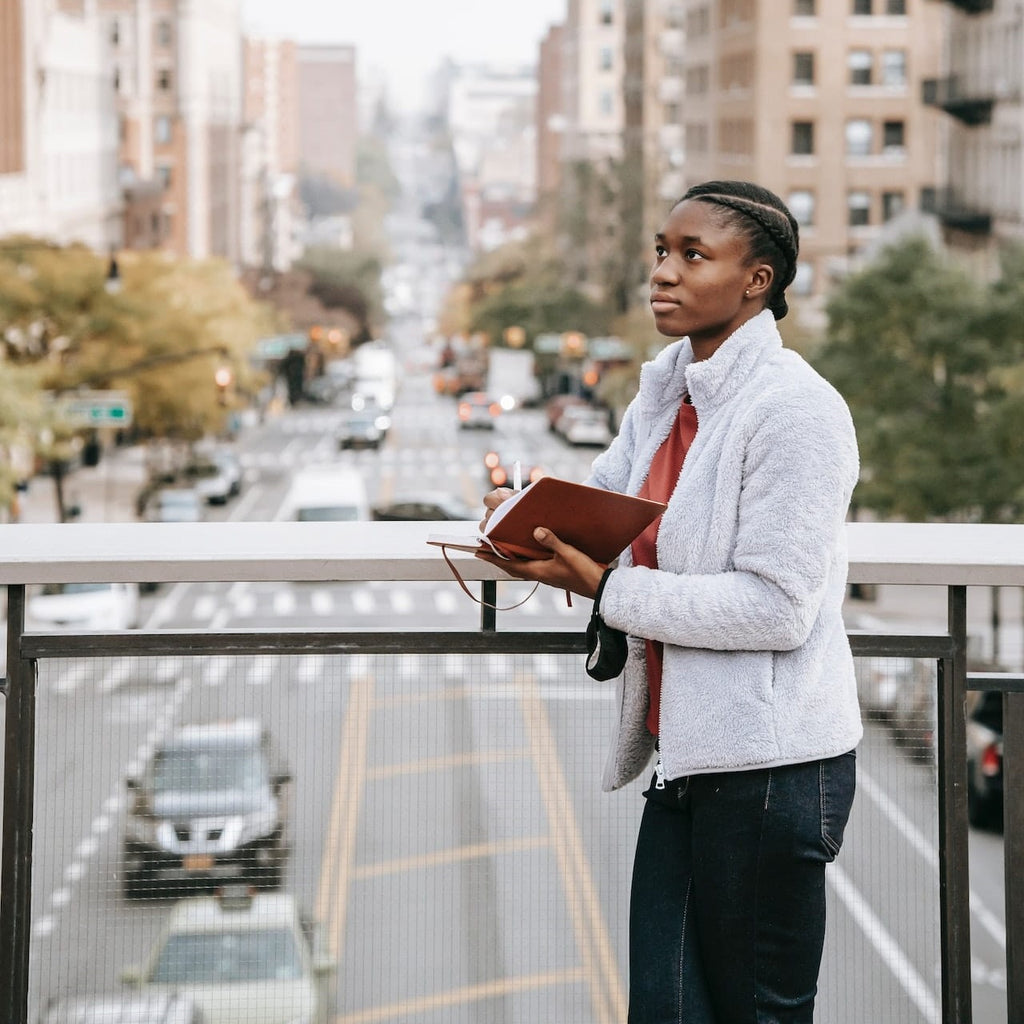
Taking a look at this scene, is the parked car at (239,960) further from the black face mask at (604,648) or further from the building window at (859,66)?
the building window at (859,66)

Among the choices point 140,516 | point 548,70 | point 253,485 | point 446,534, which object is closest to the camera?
point 446,534

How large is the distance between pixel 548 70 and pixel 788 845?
583 ft

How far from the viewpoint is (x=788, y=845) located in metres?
3.12

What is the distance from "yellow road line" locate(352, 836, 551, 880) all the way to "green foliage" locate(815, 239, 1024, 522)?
86.3 ft

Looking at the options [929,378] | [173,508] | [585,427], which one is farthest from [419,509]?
[585,427]

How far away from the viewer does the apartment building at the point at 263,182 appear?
139 m

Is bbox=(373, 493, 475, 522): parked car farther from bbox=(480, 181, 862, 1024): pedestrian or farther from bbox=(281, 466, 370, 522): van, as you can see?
bbox=(480, 181, 862, 1024): pedestrian

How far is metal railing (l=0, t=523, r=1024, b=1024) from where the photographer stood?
12.2 ft

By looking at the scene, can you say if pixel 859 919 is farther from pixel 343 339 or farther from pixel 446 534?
pixel 343 339

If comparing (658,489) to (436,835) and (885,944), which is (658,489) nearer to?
(436,835)

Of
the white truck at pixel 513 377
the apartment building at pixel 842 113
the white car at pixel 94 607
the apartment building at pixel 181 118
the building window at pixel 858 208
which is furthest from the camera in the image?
the apartment building at pixel 181 118

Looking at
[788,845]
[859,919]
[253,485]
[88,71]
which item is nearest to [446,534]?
[788,845]

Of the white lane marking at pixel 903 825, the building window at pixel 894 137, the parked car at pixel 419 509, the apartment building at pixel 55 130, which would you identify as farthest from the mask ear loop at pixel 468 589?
the building window at pixel 894 137

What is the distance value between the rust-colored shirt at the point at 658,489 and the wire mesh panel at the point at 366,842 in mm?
527
